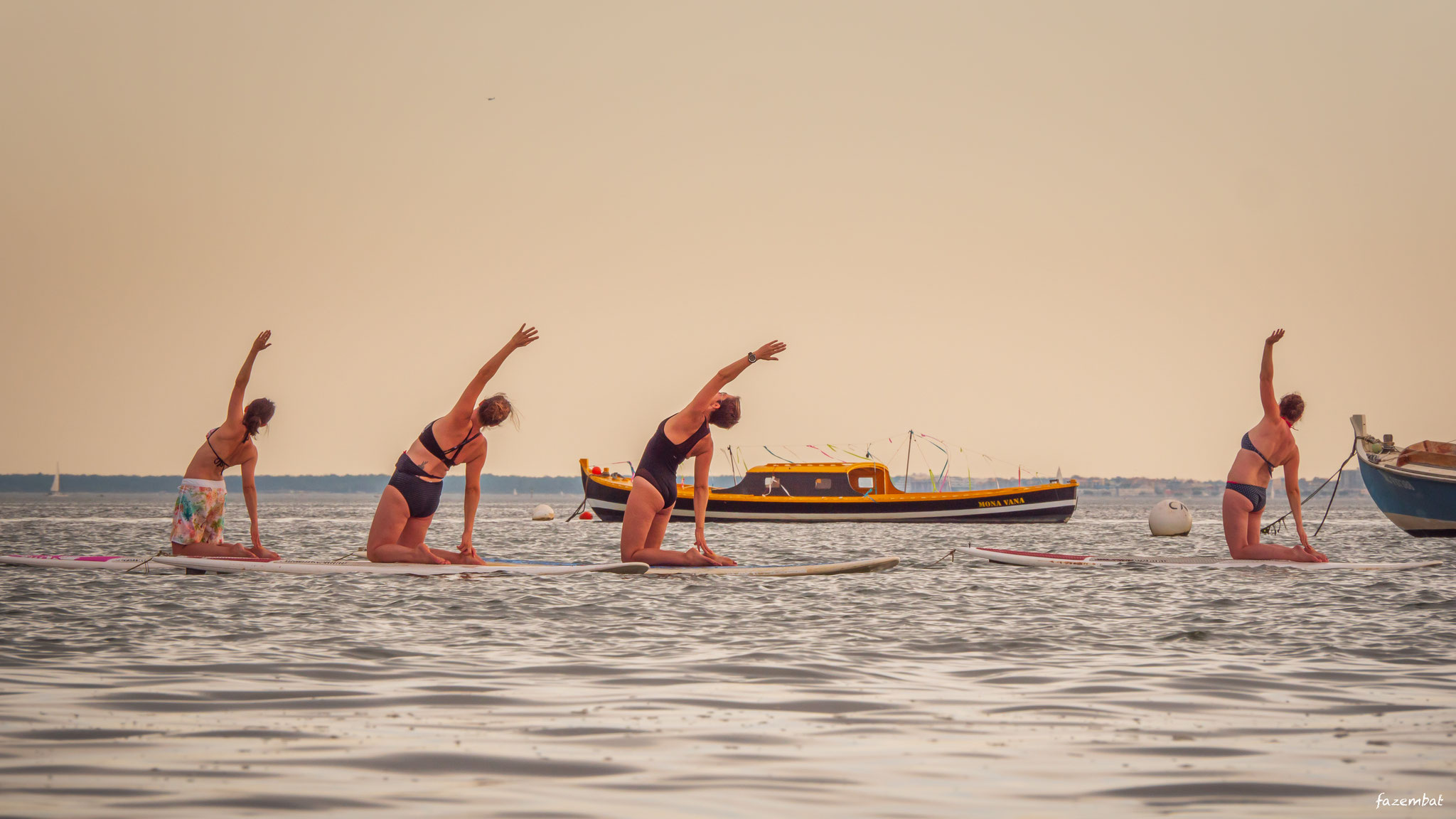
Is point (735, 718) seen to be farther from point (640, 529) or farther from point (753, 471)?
point (753, 471)

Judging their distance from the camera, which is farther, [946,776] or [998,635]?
[998,635]

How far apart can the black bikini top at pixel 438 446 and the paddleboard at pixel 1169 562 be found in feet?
24.3

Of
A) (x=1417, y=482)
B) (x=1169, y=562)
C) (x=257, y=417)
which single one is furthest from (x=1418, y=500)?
(x=257, y=417)

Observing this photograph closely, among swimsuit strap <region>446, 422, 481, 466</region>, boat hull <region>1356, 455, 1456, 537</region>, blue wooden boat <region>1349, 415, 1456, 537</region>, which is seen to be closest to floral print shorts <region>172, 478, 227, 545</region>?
swimsuit strap <region>446, 422, 481, 466</region>

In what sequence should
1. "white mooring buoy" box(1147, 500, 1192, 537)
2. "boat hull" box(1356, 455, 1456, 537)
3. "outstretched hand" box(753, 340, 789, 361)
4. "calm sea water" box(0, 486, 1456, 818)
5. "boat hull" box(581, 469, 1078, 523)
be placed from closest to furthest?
"calm sea water" box(0, 486, 1456, 818), "outstretched hand" box(753, 340, 789, 361), "boat hull" box(1356, 455, 1456, 537), "white mooring buoy" box(1147, 500, 1192, 537), "boat hull" box(581, 469, 1078, 523)

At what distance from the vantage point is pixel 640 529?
13305 mm

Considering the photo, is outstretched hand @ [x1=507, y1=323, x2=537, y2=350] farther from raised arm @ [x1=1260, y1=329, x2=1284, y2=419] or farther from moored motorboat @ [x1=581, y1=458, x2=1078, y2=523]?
moored motorboat @ [x1=581, y1=458, x2=1078, y2=523]

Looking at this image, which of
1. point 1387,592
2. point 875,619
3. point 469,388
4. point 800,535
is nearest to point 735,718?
point 875,619

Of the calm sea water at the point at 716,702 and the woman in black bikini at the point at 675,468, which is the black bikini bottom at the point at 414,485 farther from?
the woman in black bikini at the point at 675,468

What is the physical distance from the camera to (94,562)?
46.3 ft

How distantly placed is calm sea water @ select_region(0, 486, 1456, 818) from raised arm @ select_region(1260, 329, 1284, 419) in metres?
2.49

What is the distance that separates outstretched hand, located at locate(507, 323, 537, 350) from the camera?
11508 mm

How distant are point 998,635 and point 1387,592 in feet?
18.3

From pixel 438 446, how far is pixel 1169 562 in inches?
341
